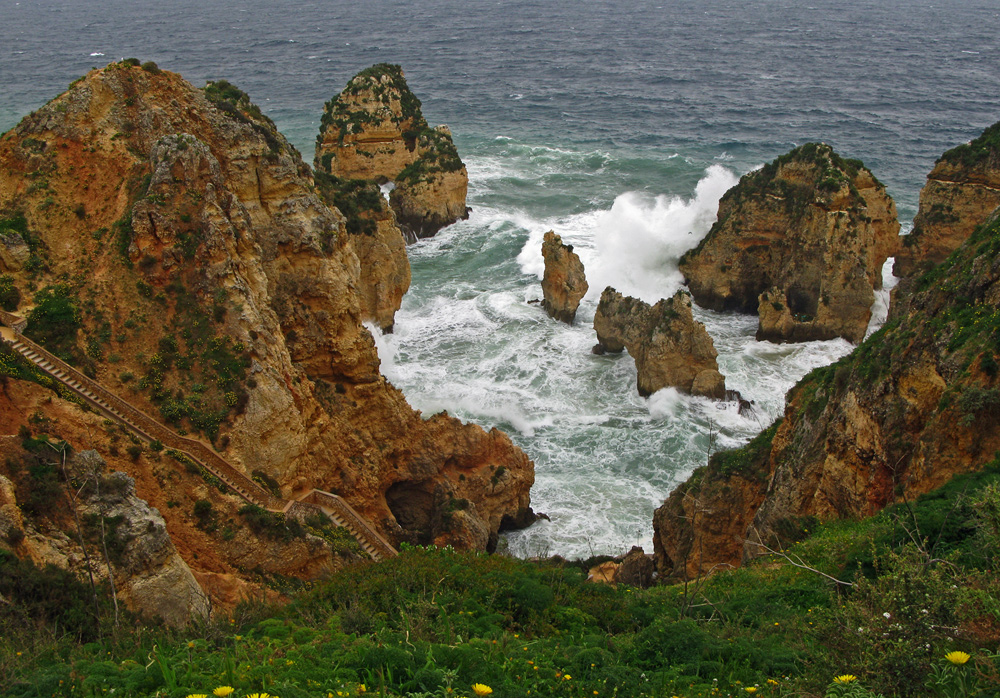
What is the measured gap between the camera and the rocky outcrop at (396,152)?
61.3 metres

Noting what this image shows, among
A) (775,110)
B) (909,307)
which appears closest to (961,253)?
(909,307)

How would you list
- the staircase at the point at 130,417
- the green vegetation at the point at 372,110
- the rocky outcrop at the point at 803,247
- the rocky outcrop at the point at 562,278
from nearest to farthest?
1. the staircase at the point at 130,417
2. the rocky outcrop at the point at 803,247
3. the rocky outcrop at the point at 562,278
4. the green vegetation at the point at 372,110

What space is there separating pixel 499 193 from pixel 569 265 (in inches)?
1003

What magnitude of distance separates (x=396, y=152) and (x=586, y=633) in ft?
180

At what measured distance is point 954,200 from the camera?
48750 millimetres

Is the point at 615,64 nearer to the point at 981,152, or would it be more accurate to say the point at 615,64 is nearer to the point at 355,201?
the point at 981,152

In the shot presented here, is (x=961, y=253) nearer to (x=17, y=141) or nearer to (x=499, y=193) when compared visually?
(x=17, y=141)

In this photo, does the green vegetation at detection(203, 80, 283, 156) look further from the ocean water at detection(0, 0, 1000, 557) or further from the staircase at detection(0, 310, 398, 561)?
the ocean water at detection(0, 0, 1000, 557)

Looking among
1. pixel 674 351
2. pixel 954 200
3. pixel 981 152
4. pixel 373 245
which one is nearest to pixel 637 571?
pixel 674 351

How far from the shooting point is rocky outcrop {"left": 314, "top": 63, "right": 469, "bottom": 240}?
201ft

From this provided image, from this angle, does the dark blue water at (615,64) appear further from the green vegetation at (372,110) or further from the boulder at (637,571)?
the boulder at (637,571)

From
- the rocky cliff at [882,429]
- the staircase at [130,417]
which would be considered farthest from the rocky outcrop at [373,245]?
the rocky cliff at [882,429]

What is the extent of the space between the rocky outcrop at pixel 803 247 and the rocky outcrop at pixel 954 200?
1.91 metres

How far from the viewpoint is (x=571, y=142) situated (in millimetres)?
84750
